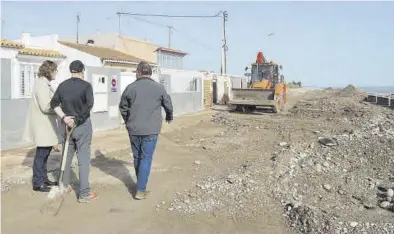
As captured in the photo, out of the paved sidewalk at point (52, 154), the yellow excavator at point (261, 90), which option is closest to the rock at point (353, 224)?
the paved sidewalk at point (52, 154)

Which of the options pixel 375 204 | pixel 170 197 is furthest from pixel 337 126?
pixel 170 197

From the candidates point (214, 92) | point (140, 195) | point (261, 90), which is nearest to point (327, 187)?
point (140, 195)

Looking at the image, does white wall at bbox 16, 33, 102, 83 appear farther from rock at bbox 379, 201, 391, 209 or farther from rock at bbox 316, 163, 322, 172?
rock at bbox 379, 201, 391, 209

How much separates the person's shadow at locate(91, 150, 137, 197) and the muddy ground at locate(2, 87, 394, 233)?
0.02 metres

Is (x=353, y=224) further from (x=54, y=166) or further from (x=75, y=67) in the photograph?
(x=54, y=166)

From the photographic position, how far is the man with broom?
4969 mm

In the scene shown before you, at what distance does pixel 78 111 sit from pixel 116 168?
230 cm

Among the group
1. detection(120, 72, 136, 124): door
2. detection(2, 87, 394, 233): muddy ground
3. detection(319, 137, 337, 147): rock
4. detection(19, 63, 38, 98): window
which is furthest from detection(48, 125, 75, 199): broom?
detection(120, 72, 136, 124): door

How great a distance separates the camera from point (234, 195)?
17.8ft

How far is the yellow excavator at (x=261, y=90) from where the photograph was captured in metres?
19.8

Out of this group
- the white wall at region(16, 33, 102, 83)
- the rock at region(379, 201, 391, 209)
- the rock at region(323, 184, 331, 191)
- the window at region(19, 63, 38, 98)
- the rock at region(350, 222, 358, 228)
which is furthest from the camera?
the white wall at region(16, 33, 102, 83)

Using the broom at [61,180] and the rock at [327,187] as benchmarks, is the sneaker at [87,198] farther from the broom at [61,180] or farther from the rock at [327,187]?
the rock at [327,187]

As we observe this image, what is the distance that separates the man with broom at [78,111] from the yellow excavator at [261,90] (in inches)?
602

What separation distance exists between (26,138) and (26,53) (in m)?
11.1
